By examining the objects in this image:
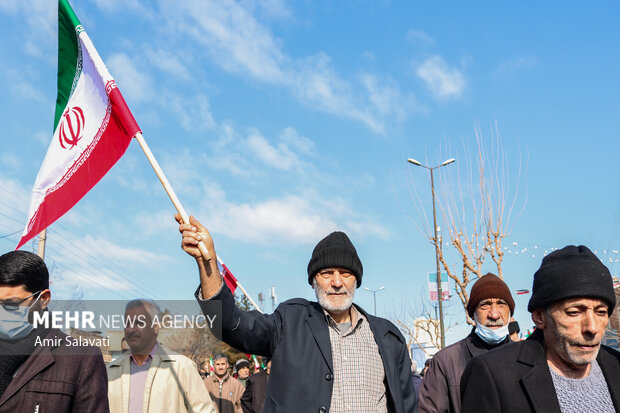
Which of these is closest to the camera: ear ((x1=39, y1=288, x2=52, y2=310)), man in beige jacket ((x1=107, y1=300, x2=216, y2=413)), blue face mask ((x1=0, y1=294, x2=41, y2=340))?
blue face mask ((x1=0, y1=294, x2=41, y2=340))

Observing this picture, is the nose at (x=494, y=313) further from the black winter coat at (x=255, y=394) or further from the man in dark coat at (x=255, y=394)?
the black winter coat at (x=255, y=394)

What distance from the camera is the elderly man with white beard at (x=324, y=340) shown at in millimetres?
3402

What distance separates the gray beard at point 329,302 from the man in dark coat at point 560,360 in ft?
5.03

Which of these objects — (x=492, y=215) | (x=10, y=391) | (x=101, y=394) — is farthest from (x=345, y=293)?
(x=492, y=215)

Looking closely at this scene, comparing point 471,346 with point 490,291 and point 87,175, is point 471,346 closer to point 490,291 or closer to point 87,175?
point 490,291

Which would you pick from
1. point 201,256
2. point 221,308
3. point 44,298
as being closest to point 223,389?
point 44,298

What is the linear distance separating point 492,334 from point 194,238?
3202 mm

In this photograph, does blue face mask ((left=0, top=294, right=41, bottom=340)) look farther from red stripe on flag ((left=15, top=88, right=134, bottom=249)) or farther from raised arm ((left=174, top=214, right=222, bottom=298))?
red stripe on flag ((left=15, top=88, right=134, bottom=249))

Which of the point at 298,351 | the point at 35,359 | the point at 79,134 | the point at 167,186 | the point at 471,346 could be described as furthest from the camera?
the point at 471,346

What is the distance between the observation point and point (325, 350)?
12.6 feet

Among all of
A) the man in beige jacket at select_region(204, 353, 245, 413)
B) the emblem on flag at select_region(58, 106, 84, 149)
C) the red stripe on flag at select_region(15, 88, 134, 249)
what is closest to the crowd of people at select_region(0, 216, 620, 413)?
the red stripe on flag at select_region(15, 88, 134, 249)

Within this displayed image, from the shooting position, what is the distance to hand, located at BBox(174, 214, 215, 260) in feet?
10.3

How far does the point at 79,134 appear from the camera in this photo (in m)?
4.92

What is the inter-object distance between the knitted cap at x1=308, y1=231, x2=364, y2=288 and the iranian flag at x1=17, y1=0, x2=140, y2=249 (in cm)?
162
